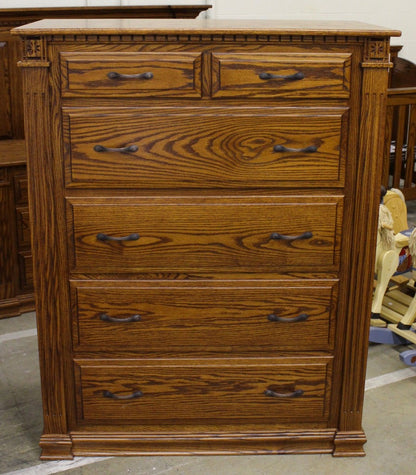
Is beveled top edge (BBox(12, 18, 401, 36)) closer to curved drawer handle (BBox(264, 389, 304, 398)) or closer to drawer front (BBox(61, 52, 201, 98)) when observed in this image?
drawer front (BBox(61, 52, 201, 98))

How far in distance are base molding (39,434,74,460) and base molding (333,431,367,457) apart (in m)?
0.86

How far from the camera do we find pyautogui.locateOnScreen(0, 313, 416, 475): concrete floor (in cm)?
226

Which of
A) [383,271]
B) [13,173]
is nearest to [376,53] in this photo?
[383,271]

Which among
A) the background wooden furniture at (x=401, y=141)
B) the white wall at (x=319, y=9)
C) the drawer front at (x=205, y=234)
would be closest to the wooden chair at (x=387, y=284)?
the drawer front at (x=205, y=234)

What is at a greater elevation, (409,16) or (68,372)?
(409,16)

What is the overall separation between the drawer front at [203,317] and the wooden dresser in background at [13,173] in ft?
3.97

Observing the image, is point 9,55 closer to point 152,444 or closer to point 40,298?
point 40,298

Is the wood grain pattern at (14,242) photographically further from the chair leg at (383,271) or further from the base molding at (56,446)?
the chair leg at (383,271)

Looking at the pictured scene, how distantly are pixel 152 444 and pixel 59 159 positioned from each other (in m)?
0.97

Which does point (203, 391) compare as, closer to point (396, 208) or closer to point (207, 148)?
point (207, 148)

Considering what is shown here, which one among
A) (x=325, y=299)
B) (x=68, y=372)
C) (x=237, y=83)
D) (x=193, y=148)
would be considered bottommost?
(x=68, y=372)

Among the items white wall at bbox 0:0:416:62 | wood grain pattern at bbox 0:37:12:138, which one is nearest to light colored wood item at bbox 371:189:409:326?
wood grain pattern at bbox 0:37:12:138

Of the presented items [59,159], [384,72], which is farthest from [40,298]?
[384,72]

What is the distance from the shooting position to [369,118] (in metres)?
2.04
